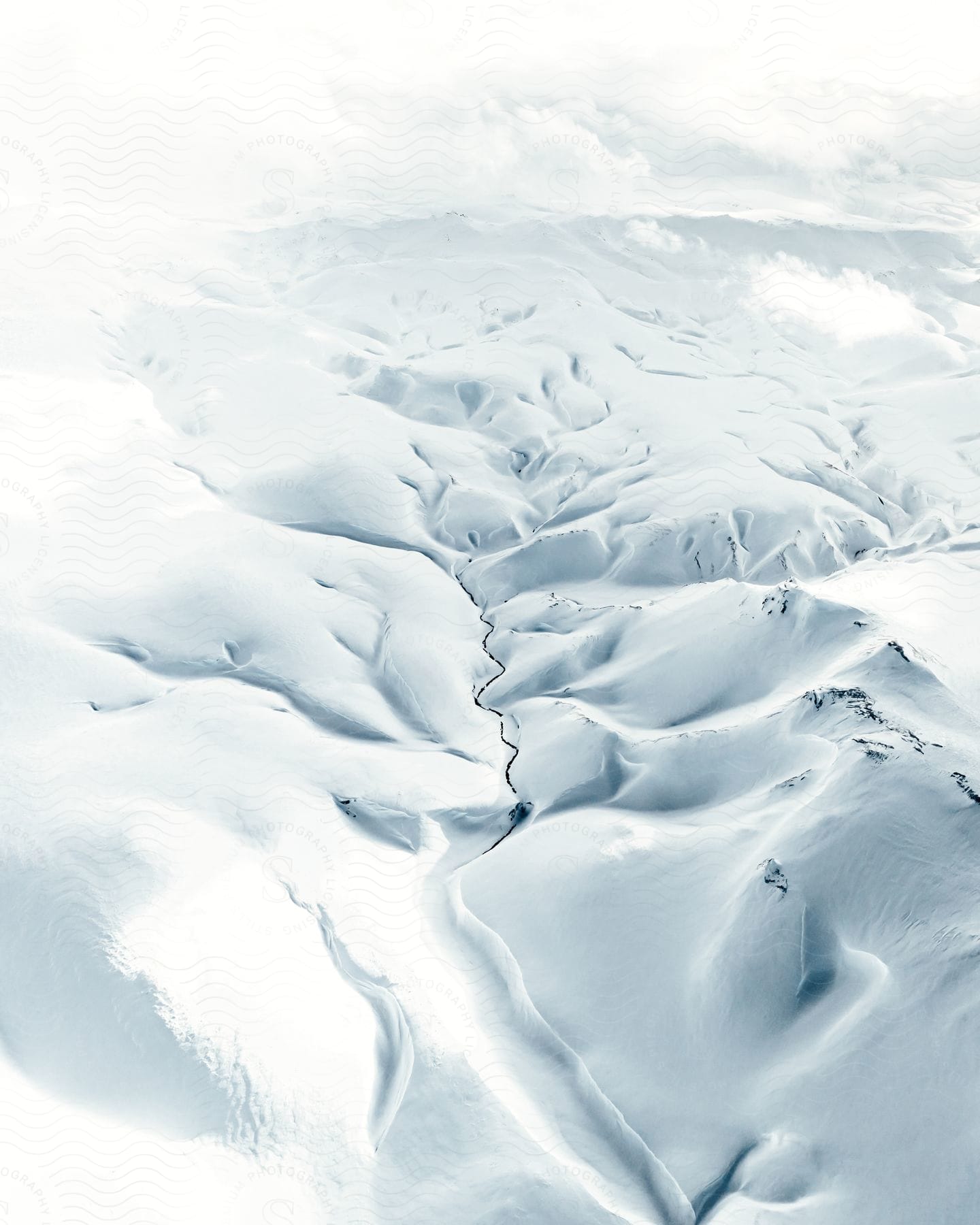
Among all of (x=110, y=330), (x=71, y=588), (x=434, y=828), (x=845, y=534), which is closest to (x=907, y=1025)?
(x=434, y=828)

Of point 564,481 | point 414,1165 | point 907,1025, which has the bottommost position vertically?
point 564,481

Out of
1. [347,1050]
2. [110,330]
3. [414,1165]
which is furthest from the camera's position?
[110,330]

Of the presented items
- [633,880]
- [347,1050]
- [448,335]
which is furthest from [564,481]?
[347,1050]

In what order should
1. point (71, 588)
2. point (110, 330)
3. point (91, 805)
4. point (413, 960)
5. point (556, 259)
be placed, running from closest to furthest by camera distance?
point (413, 960)
point (91, 805)
point (71, 588)
point (110, 330)
point (556, 259)

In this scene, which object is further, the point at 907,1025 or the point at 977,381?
the point at 977,381

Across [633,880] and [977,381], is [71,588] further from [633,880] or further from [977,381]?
[977,381]

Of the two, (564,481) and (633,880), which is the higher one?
(633,880)
